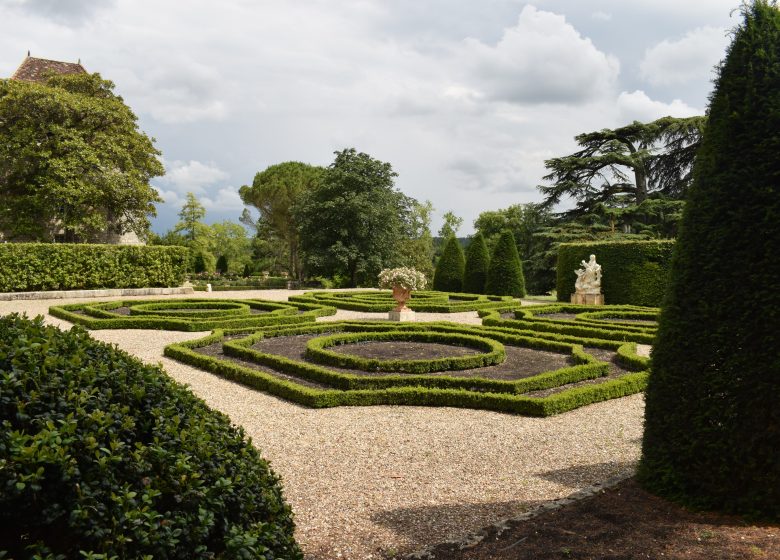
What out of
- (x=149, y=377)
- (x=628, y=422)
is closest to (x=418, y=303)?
(x=628, y=422)

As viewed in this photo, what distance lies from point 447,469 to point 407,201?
121 ft

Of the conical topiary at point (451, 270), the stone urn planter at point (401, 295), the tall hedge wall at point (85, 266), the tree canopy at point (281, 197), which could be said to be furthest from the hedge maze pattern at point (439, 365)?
the tree canopy at point (281, 197)

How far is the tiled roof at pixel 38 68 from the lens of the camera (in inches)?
1368

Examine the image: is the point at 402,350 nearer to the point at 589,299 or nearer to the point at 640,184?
the point at 589,299

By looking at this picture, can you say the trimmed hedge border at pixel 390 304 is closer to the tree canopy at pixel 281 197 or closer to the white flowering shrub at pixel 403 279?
the white flowering shrub at pixel 403 279

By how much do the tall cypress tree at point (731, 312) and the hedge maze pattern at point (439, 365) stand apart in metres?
3.48

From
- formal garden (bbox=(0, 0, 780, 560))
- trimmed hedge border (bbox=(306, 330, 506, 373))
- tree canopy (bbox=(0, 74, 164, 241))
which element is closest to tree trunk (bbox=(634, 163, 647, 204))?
formal garden (bbox=(0, 0, 780, 560))

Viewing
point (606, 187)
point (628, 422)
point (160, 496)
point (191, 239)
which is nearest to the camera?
point (160, 496)

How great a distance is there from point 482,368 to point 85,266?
20880mm

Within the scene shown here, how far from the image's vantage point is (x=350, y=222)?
1474 inches

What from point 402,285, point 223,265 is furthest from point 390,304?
point 223,265

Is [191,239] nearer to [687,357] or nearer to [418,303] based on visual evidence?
[418,303]

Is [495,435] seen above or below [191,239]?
below

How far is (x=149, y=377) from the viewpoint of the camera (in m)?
2.90
